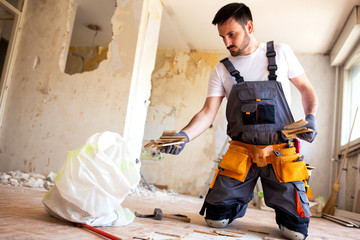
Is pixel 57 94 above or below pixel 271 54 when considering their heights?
below

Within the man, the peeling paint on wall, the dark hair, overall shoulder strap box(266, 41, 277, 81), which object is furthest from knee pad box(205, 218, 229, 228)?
the peeling paint on wall

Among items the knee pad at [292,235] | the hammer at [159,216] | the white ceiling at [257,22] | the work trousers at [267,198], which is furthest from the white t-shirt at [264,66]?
the white ceiling at [257,22]

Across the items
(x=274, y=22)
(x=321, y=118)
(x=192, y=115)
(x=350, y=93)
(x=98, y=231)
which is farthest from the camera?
(x=192, y=115)

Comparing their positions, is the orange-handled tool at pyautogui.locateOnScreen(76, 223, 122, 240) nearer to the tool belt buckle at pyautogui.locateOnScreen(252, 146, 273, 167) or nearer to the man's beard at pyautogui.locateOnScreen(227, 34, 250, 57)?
the tool belt buckle at pyautogui.locateOnScreen(252, 146, 273, 167)

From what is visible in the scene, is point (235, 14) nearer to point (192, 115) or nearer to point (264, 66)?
point (264, 66)

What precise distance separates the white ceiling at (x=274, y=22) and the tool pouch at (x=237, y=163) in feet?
9.60

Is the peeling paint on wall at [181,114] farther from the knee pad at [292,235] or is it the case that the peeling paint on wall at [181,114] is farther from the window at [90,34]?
the knee pad at [292,235]

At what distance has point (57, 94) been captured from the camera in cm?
394

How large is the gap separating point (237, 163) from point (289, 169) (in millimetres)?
297

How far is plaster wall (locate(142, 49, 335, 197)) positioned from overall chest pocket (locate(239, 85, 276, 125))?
148 inches

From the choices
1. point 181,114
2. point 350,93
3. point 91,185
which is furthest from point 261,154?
point 181,114

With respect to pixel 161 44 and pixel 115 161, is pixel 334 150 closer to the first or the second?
pixel 161 44

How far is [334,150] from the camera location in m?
5.17

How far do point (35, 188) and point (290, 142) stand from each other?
243 cm
